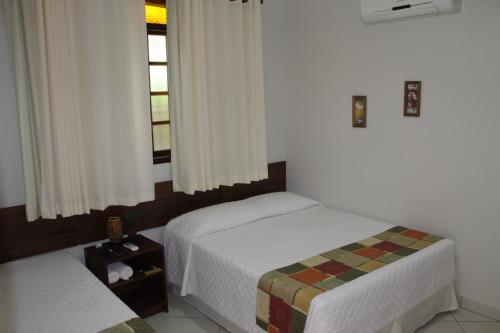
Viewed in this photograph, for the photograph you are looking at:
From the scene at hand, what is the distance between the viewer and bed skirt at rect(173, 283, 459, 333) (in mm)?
2460

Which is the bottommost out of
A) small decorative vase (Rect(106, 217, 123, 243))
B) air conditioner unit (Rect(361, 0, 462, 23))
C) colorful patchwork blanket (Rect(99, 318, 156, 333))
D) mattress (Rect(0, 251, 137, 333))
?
colorful patchwork blanket (Rect(99, 318, 156, 333))

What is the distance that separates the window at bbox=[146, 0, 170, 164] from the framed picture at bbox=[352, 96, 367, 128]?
55.7 inches

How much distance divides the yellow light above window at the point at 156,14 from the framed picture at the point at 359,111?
1.53 metres

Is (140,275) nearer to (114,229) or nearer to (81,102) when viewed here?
(114,229)

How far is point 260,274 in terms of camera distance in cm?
238

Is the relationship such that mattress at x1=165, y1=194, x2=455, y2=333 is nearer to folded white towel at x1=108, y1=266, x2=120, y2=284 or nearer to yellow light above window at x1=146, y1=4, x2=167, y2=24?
folded white towel at x1=108, y1=266, x2=120, y2=284

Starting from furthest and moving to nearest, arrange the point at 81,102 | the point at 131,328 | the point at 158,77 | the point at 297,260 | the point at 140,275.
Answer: the point at 158,77 < the point at 140,275 < the point at 81,102 < the point at 297,260 < the point at 131,328

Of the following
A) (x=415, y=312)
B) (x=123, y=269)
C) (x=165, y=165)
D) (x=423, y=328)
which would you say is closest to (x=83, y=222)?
(x=123, y=269)

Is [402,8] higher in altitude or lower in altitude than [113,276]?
higher

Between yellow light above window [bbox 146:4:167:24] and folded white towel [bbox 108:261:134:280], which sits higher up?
yellow light above window [bbox 146:4:167:24]

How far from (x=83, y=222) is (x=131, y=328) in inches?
45.1

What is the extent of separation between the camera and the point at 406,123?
10.1 ft

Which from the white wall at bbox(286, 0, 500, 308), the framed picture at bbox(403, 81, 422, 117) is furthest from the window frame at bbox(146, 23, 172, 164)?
the framed picture at bbox(403, 81, 422, 117)

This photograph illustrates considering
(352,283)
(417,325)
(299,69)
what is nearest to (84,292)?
(352,283)
